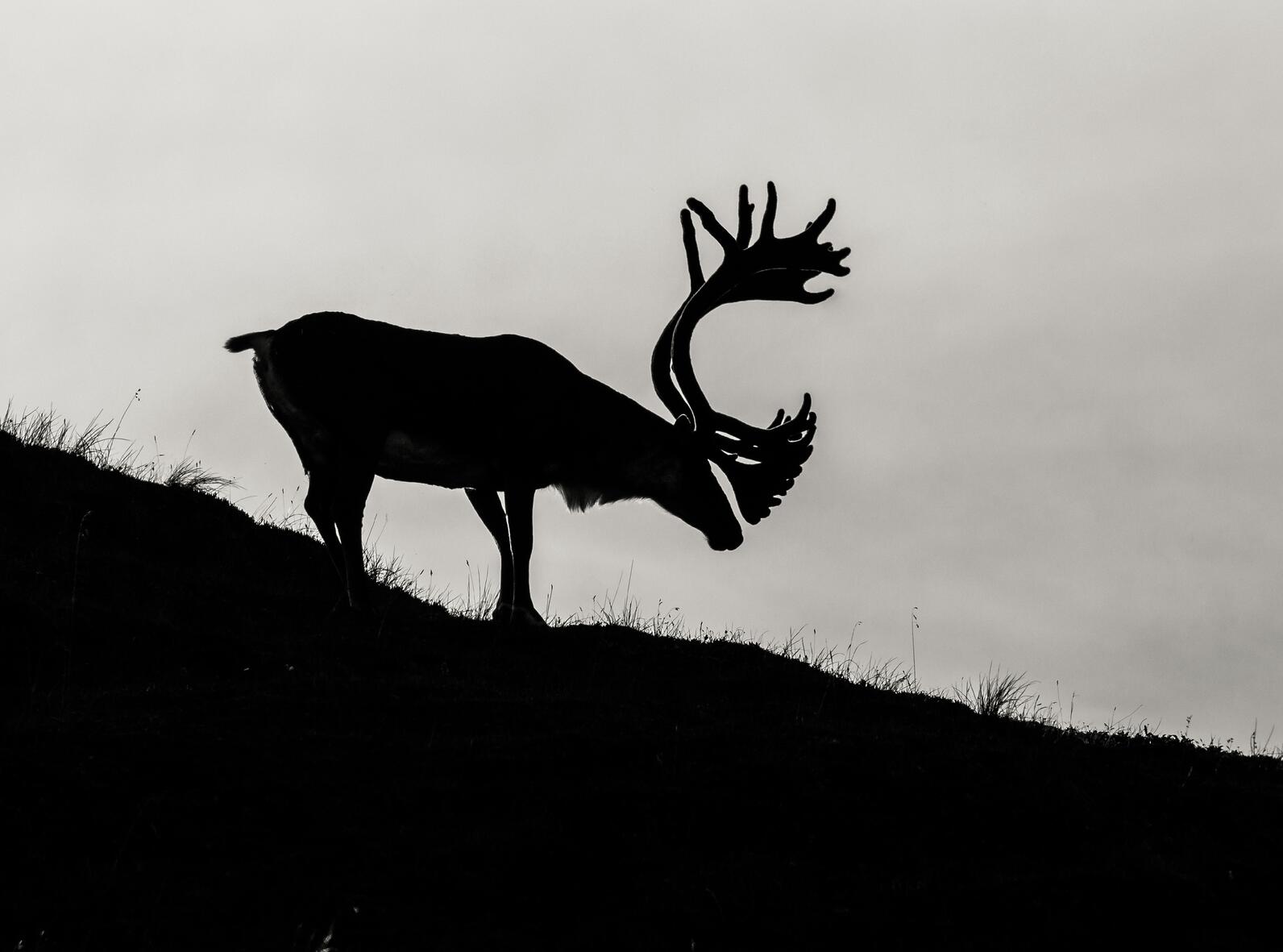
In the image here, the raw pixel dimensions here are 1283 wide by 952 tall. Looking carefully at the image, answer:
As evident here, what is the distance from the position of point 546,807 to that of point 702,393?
6648mm

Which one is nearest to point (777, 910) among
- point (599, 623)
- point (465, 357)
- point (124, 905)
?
point (124, 905)

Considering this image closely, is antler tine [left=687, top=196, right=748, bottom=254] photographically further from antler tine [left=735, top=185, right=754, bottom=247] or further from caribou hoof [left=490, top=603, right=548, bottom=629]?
caribou hoof [left=490, top=603, right=548, bottom=629]

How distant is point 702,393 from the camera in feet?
43.1

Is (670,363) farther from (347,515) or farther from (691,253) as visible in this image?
(347,515)

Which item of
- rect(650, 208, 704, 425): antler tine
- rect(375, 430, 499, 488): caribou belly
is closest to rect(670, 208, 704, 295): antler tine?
rect(650, 208, 704, 425): antler tine

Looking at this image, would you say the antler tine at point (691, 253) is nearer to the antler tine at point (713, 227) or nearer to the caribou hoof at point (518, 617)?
the antler tine at point (713, 227)

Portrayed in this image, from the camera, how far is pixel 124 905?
5.73 meters

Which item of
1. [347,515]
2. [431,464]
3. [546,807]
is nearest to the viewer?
[546,807]

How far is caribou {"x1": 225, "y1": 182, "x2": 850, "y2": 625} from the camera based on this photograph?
11367 millimetres

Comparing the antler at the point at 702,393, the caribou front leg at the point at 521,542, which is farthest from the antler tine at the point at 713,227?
the caribou front leg at the point at 521,542

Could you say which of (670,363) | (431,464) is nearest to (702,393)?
(670,363)

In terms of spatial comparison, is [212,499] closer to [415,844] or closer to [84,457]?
[84,457]

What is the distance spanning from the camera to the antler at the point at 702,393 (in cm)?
1304

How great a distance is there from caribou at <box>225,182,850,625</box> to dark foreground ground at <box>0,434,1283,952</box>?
5.05 ft
